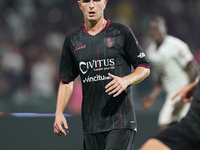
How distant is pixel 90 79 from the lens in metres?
4.23

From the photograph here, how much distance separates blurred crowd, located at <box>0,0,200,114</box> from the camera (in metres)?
9.38

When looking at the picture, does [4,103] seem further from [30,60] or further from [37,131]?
[30,60]

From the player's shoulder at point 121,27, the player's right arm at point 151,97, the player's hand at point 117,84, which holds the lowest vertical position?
the player's right arm at point 151,97

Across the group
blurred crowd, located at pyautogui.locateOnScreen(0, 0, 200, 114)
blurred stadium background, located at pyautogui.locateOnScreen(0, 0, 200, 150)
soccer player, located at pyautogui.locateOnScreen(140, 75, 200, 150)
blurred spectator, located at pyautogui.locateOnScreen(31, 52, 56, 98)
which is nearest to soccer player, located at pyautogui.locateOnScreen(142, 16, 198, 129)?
blurred stadium background, located at pyautogui.locateOnScreen(0, 0, 200, 150)

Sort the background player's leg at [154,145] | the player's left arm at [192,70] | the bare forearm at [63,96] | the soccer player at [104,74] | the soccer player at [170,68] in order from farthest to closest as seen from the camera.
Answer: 1. the soccer player at [170,68]
2. the player's left arm at [192,70]
3. the bare forearm at [63,96]
4. the soccer player at [104,74]
5. the background player's leg at [154,145]

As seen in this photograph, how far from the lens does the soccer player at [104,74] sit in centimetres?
414

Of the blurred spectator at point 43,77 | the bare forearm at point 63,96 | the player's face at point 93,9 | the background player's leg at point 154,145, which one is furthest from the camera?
the blurred spectator at point 43,77

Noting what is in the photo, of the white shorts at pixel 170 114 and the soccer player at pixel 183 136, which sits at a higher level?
the soccer player at pixel 183 136

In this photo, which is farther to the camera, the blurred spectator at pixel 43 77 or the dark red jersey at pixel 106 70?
Answer: the blurred spectator at pixel 43 77

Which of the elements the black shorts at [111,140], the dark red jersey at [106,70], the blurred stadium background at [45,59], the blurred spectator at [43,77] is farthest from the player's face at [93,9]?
the blurred spectator at [43,77]

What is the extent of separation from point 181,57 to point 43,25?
583cm

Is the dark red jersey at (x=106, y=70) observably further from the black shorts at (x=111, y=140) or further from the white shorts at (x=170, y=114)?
the white shorts at (x=170, y=114)

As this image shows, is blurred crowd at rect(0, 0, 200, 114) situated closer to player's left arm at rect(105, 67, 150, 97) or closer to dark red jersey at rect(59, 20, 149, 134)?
dark red jersey at rect(59, 20, 149, 134)

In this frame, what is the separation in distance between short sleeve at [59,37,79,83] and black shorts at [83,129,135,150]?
686mm
